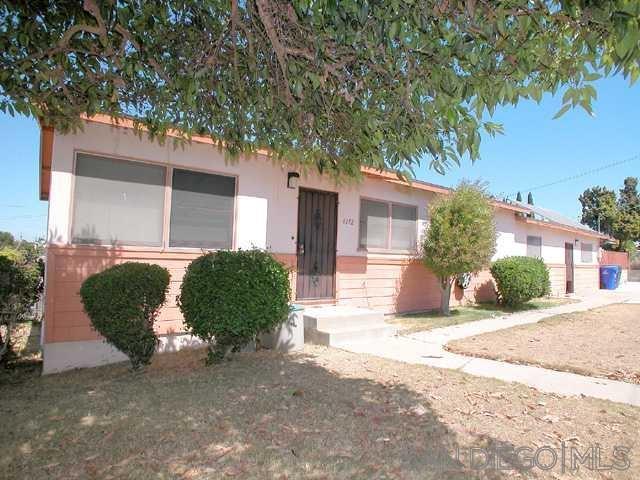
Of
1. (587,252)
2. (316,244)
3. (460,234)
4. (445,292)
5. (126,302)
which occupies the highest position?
(587,252)

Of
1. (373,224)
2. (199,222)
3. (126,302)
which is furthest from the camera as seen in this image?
(373,224)

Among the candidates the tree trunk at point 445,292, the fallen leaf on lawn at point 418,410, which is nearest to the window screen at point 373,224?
the tree trunk at point 445,292

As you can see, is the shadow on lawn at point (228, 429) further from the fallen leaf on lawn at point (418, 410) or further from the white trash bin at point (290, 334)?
the white trash bin at point (290, 334)

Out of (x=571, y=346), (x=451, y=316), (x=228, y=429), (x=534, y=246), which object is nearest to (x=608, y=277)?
(x=534, y=246)

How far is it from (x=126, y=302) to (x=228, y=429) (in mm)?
2104

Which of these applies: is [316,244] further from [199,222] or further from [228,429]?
[228,429]

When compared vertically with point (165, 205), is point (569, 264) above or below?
Answer: below

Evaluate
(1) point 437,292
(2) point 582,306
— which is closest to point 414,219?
(1) point 437,292

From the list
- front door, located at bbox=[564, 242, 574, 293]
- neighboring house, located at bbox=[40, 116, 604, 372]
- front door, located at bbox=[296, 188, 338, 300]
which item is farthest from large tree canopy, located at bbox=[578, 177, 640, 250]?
front door, located at bbox=[296, 188, 338, 300]

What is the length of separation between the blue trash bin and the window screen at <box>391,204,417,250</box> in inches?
653

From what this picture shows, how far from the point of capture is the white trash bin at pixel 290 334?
6.07m

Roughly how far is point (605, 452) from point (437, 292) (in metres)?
7.77

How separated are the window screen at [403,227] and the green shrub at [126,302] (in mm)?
6012

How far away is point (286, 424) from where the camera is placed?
3.49 m
